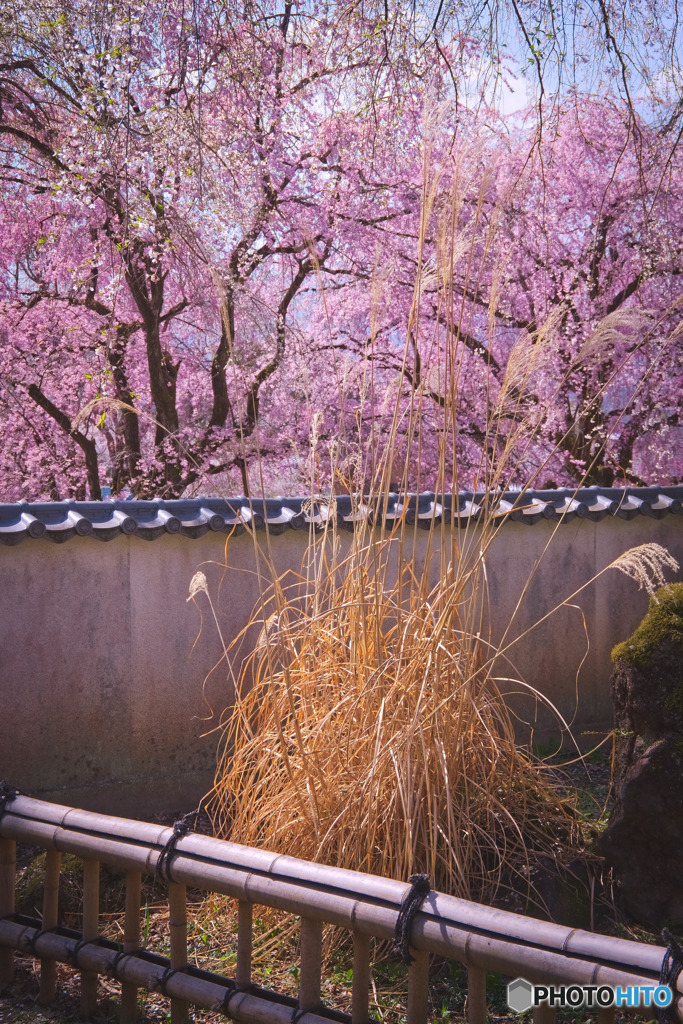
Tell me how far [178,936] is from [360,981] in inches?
18.6

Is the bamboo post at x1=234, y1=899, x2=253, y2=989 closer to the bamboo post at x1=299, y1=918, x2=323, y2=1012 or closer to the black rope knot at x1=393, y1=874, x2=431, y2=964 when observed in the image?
the bamboo post at x1=299, y1=918, x2=323, y2=1012

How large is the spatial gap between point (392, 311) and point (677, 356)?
102 inches

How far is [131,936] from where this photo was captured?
6.97 feet

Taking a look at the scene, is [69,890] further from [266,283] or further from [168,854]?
[266,283]

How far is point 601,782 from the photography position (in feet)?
12.6

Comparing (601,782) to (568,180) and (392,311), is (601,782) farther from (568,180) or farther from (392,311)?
(568,180)

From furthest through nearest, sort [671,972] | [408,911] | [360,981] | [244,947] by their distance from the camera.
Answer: [244,947] < [360,981] < [408,911] < [671,972]

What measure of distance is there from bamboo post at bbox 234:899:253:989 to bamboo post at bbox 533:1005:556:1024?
651 mm

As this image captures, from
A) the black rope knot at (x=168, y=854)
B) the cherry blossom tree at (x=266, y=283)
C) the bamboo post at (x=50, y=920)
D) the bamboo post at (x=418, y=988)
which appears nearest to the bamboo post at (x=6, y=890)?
the bamboo post at (x=50, y=920)

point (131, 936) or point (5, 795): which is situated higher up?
point (5, 795)

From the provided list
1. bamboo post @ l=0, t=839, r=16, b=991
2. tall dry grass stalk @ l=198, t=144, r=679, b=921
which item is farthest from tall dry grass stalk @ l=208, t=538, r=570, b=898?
bamboo post @ l=0, t=839, r=16, b=991

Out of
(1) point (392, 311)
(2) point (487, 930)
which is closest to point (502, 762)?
(2) point (487, 930)

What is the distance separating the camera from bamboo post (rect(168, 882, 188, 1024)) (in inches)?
80.2

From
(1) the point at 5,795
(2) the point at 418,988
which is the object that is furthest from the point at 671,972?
(1) the point at 5,795
